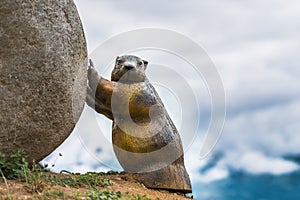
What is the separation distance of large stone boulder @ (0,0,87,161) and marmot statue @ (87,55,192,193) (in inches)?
36.0

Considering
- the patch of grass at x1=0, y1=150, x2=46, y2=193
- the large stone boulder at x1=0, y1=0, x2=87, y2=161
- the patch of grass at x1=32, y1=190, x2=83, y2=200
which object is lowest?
the patch of grass at x1=32, y1=190, x2=83, y2=200

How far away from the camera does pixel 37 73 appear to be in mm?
6453

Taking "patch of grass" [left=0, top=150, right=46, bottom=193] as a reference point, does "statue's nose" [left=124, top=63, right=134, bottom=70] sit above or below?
above

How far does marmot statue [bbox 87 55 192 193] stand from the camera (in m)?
7.77

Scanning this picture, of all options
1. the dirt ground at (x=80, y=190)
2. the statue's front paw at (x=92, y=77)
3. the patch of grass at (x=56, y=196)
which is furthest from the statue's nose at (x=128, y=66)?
the patch of grass at (x=56, y=196)

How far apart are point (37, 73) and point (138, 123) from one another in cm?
203

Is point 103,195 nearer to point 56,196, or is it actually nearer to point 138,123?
point 56,196

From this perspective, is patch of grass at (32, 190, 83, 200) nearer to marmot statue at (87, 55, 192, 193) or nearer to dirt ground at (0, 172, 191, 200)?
dirt ground at (0, 172, 191, 200)

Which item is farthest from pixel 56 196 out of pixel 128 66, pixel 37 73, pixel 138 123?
pixel 128 66

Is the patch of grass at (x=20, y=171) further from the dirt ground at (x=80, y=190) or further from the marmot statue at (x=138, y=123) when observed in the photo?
the marmot statue at (x=138, y=123)

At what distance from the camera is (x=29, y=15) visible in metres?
6.37

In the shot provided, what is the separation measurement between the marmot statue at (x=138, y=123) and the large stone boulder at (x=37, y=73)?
914 mm

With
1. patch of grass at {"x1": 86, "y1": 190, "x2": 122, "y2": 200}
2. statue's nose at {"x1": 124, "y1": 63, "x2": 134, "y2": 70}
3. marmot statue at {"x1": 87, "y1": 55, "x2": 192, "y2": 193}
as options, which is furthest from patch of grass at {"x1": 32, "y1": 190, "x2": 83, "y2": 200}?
statue's nose at {"x1": 124, "y1": 63, "x2": 134, "y2": 70}

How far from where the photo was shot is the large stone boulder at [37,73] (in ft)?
20.7
